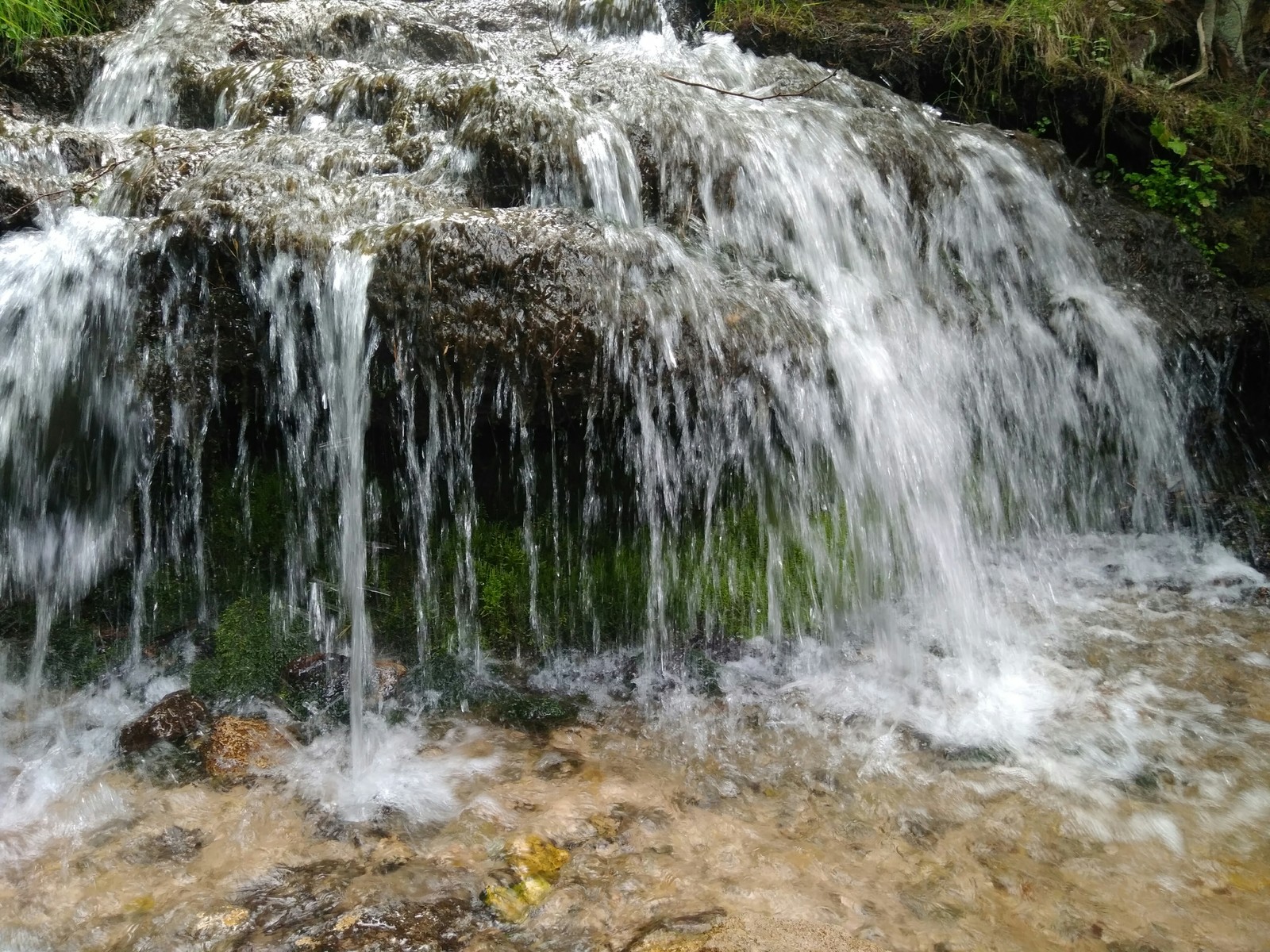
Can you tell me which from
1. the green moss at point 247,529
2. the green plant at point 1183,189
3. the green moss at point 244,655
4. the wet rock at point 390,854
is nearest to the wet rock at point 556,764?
the wet rock at point 390,854

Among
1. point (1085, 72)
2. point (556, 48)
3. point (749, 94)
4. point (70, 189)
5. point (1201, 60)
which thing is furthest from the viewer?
point (556, 48)

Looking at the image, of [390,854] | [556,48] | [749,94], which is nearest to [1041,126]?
[749,94]

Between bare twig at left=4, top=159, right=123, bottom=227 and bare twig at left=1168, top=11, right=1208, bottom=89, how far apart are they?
6.51m

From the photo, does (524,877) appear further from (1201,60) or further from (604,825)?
(1201,60)

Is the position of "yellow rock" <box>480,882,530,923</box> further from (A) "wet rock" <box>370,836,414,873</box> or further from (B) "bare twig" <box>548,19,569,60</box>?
(B) "bare twig" <box>548,19,569,60</box>

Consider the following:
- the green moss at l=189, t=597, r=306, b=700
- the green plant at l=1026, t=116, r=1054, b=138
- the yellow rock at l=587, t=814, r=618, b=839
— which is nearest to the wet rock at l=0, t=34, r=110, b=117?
the green moss at l=189, t=597, r=306, b=700

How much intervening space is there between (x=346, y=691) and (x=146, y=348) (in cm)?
152

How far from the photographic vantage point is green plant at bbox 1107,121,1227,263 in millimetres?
5094

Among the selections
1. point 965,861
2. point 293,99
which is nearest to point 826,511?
point 965,861

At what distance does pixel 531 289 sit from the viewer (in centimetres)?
298

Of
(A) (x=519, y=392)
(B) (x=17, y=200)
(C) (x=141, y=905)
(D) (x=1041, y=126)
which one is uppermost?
(D) (x=1041, y=126)

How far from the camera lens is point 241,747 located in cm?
275

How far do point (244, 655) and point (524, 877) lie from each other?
64.5 inches

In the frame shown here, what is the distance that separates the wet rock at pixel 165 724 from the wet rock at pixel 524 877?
52.5 inches
